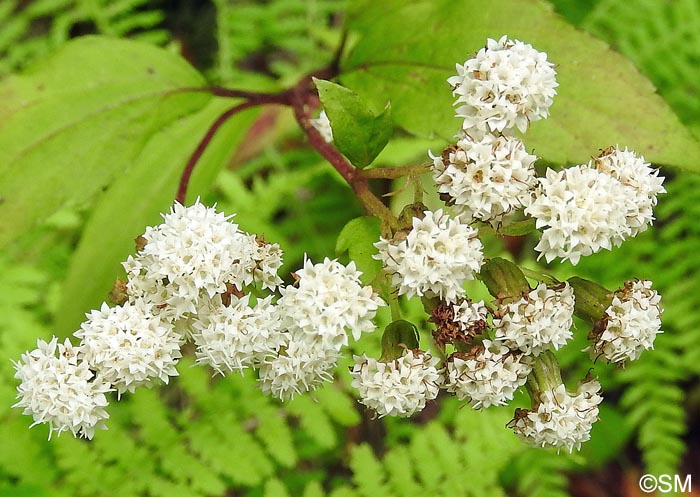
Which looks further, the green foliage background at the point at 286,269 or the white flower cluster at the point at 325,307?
the green foliage background at the point at 286,269

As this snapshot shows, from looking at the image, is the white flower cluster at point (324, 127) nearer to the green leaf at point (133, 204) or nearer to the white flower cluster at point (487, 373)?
the green leaf at point (133, 204)

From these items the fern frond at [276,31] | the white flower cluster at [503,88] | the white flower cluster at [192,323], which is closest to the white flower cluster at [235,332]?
the white flower cluster at [192,323]

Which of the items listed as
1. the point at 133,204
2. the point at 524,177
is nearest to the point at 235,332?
the point at 524,177

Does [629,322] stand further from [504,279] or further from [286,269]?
[286,269]

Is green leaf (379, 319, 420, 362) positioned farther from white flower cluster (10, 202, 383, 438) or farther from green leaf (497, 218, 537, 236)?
green leaf (497, 218, 537, 236)

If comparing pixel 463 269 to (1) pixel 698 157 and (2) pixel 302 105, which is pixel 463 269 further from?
(2) pixel 302 105

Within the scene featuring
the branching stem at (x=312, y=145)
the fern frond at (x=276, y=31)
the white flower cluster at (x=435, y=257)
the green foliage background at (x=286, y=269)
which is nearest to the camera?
the white flower cluster at (x=435, y=257)

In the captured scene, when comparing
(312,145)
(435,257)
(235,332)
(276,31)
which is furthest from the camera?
(276,31)

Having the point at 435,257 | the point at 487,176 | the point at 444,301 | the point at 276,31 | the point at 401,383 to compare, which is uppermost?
the point at 487,176
